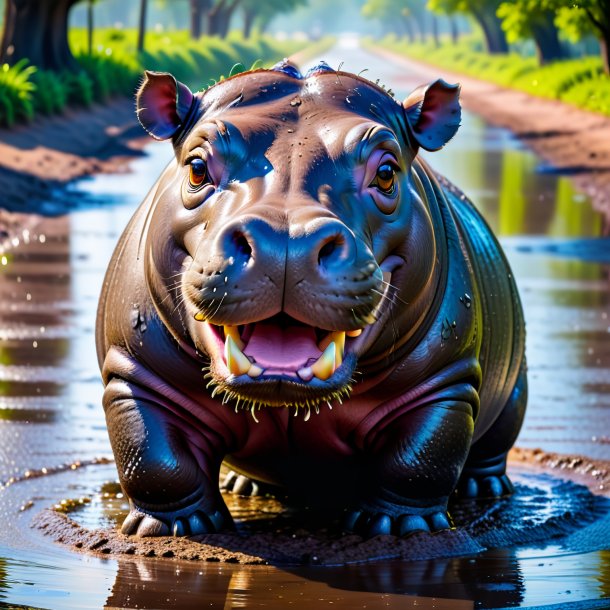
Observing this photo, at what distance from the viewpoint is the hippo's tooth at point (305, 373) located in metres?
4.79

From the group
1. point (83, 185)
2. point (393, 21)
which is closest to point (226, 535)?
point (83, 185)

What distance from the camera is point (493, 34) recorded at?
72000 mm

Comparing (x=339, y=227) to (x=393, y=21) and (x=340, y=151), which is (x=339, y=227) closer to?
(x=340, y=151)

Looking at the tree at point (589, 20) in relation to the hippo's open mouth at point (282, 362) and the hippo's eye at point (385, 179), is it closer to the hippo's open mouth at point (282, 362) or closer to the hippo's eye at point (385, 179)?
the hippo's eye at point (385, 179)

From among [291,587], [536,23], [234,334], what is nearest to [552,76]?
[536,23]

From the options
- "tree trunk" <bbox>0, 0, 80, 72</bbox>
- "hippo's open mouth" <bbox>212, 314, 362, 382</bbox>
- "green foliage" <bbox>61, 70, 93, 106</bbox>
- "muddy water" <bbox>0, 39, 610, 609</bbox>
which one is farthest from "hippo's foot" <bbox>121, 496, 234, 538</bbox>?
"green foliage" <bbox>61, 70, 93, 106</bbox>

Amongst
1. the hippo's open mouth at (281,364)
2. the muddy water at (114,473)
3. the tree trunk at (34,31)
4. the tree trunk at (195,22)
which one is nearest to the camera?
the hippo's open mouth at (281,364)

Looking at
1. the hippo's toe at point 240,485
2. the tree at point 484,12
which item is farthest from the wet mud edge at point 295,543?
the tree at point 484,12

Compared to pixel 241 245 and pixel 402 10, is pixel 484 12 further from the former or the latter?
pixel 402 10

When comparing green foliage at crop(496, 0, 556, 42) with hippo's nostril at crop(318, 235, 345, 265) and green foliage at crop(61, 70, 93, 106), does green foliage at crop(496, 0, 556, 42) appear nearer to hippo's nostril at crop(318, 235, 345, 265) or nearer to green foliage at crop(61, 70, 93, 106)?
green foliage at crop(61, 70, 93, 106)

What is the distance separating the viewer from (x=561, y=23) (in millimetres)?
38812

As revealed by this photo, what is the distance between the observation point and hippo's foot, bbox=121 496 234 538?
562 centimetres

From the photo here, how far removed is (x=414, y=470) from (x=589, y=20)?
29888 millimetres

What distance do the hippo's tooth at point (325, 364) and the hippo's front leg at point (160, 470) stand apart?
0.92 meters
